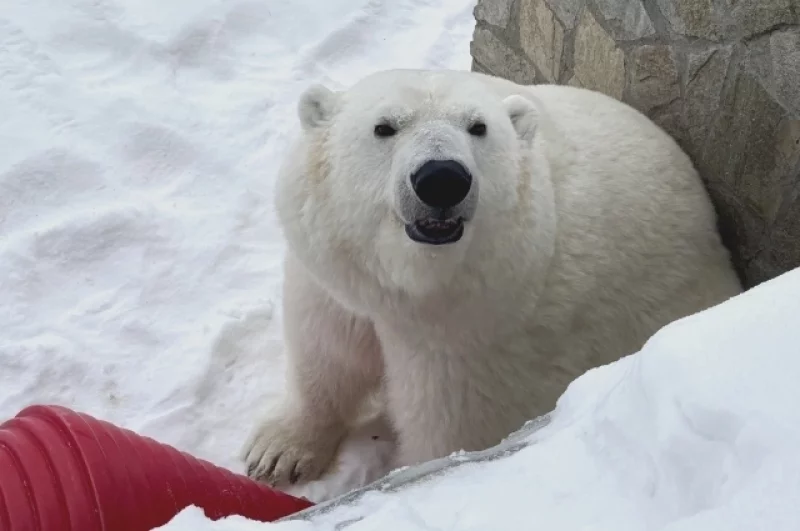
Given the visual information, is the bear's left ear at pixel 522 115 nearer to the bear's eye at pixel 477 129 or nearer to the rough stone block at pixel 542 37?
the bear's eye at pixel 477 129

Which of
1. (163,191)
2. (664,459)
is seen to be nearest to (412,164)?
(664,459)

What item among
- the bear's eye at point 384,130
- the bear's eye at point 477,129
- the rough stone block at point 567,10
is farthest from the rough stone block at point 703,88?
the bear's eye at point 384,130

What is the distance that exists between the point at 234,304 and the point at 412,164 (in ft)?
4.72

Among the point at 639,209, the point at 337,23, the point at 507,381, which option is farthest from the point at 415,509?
the point at 337,23

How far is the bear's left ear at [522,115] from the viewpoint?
6.35 feet

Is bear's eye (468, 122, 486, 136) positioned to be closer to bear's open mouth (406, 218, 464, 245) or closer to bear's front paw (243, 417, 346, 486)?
bear's open mouth (406, 218, 464, 245)

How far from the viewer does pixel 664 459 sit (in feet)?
2.78

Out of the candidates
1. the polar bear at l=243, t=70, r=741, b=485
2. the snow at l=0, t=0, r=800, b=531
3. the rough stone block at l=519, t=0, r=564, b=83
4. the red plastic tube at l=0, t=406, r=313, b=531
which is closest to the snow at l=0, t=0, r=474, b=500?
the snow at l=0, t=0, r=800, b=531

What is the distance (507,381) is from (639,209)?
2.10ft

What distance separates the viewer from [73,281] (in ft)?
9.40

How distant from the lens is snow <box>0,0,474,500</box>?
2.54 metres

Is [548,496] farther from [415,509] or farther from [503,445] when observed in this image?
[503,445]

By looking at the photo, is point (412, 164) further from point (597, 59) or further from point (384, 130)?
point (597, 59)

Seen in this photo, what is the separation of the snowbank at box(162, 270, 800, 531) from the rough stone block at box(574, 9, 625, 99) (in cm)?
187
